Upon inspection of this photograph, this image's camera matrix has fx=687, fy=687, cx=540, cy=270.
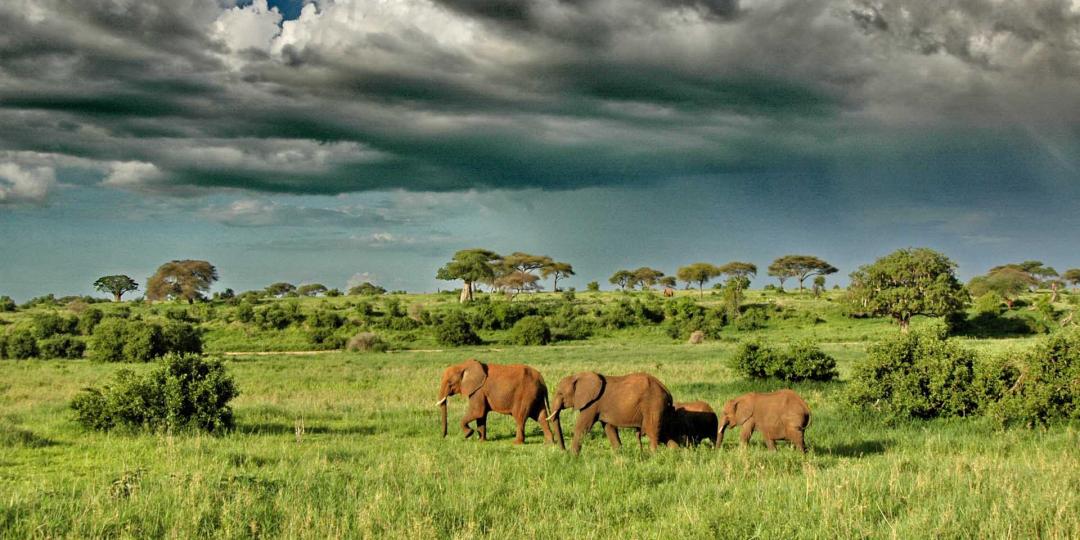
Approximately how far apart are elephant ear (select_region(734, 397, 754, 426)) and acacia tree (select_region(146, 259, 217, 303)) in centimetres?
8833

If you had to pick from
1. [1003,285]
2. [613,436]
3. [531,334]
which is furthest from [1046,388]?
[1003,285]

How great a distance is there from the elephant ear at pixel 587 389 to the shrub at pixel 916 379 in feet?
25.9

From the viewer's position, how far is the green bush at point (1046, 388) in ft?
45.2

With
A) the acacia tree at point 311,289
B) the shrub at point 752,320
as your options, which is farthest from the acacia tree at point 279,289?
the shrub at point 752,320

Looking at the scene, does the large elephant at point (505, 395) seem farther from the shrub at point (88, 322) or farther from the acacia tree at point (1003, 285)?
the acacia tree at point (1003, 285)

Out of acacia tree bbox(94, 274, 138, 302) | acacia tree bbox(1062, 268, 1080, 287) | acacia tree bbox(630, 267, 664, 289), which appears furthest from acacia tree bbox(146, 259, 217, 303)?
acacia tree bbox(1062, 268, 1080, 287)

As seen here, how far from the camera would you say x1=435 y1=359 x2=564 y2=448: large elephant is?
1359 cm

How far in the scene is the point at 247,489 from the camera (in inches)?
312

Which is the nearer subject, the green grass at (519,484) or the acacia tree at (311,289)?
the green grass at (519,484)

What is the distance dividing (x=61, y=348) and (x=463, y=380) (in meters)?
45.6

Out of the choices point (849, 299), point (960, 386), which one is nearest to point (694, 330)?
point (849, 299)

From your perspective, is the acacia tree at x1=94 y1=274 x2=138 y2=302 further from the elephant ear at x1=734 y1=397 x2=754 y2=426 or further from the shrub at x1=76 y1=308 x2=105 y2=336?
the elephant ear at x1=734 y1=397 x2=754 y2=426

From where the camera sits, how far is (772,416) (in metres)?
11.8

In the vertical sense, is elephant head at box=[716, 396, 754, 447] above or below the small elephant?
above
